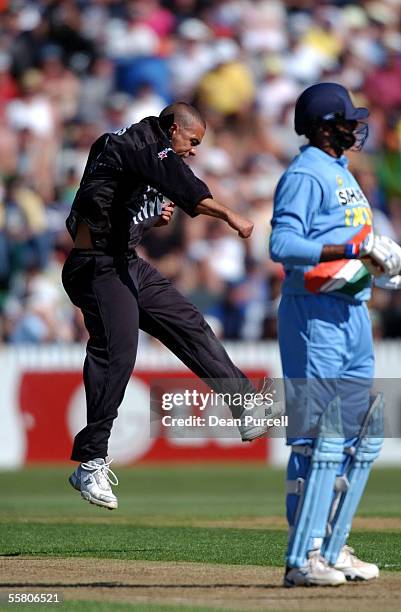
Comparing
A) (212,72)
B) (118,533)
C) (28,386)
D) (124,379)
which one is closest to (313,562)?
(124,379)

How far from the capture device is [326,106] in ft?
21.9

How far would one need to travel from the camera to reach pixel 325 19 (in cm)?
2223

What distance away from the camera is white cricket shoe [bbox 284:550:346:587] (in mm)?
6633

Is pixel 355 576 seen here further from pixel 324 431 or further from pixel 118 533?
pixel 118 533

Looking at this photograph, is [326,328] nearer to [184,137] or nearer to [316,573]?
[316,573]

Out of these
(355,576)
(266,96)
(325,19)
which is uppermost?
(325,19)

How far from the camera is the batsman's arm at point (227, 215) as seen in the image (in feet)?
23.8

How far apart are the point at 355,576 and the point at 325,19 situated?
16.3m

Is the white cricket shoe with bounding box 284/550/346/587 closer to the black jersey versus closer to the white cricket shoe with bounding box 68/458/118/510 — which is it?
the white cricket shoe with bounding box 68/458/118/510

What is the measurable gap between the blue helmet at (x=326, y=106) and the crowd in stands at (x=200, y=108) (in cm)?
1048

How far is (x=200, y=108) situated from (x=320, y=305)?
1350cm

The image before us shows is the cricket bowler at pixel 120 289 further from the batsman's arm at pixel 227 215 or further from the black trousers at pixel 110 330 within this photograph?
the batsman's arm at pixel 227 215

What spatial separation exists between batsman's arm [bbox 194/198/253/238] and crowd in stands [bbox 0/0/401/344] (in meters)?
9.65

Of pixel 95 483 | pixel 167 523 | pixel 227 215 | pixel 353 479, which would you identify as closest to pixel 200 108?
pixel 167 523
